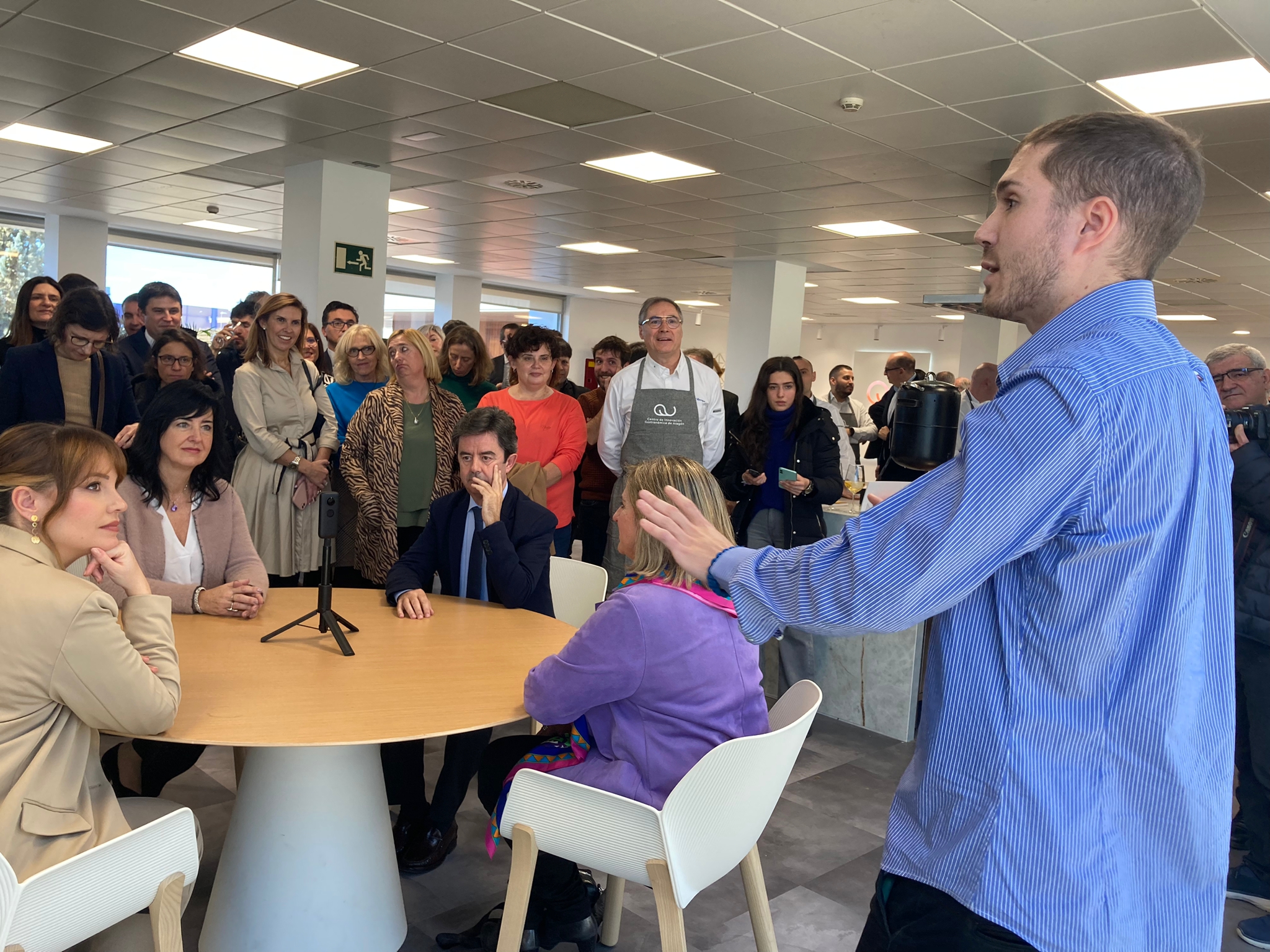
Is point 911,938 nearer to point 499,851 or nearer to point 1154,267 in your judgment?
point 1154,267

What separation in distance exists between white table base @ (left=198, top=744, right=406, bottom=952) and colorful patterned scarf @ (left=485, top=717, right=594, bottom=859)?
0.34 m

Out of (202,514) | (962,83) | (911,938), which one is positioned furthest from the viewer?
(962,83)

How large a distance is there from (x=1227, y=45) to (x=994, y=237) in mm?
3738

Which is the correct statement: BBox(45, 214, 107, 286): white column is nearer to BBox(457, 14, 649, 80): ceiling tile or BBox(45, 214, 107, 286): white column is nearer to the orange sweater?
BBox(457, 14, 649, 80): ceiling tile

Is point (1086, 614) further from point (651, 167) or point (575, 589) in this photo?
point (651, 167)

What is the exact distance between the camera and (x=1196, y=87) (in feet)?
14.1

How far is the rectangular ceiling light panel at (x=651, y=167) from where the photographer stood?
6.50m

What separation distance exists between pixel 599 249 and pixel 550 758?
9587 mm

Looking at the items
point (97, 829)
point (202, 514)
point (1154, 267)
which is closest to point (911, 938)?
point (1154, 267)

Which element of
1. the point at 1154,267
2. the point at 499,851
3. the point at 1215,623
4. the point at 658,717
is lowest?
the point at 499,851

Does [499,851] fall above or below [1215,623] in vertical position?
below

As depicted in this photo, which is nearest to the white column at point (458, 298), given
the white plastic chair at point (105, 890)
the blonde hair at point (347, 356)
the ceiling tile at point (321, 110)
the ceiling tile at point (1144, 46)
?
the ceiling tile at point (321, 110)

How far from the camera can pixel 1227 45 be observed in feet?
12.6

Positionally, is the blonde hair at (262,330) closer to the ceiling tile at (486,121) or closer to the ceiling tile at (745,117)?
the ceiling tile at (486,121)
